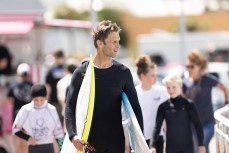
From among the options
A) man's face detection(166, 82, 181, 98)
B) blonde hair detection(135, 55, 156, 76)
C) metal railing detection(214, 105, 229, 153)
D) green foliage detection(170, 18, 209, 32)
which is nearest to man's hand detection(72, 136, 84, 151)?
metal railing detection(214, 105, 229, 153)

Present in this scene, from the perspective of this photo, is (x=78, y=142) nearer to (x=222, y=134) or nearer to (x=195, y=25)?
(x=222, y=134)

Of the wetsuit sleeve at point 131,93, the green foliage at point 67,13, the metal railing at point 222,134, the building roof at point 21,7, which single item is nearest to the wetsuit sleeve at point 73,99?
the wetsuit sleeve at point 131,93

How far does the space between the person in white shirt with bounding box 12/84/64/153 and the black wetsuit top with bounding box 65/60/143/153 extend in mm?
2962

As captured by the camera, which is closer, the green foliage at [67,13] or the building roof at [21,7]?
the building roof at [21,7]

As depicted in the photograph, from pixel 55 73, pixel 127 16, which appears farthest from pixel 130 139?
pixel 127 16

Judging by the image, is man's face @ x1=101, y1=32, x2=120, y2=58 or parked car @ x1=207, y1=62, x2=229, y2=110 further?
parked car @ x1=207, y1=62, x2=229, y2=110

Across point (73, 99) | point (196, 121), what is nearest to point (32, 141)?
point (196, 121)

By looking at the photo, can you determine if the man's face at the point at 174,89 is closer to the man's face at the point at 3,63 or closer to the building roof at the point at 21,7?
the building roof at the point at 21,7

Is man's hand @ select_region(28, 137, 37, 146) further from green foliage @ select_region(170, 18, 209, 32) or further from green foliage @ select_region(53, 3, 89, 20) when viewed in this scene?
green foliage @ select_region(53, 3, 89, 20)

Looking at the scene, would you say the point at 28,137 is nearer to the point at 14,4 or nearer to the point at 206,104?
the point at 206,104

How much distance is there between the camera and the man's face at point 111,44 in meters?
8.09

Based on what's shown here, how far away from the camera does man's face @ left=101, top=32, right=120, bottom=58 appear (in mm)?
8094

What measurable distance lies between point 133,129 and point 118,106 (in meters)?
0.26

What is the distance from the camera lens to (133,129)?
8.04 meters
